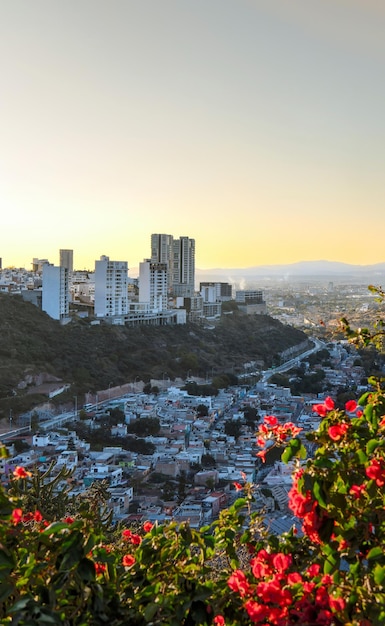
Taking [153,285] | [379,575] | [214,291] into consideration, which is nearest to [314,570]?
[379,575]

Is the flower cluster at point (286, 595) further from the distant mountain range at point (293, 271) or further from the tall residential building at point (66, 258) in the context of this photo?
the distant mountain range at point (293, 271)

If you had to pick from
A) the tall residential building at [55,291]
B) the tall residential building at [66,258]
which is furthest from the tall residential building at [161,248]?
the tall residential building at [55,291]

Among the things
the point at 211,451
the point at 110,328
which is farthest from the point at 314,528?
the point at 110,328

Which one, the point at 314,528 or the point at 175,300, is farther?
the point at 175,300

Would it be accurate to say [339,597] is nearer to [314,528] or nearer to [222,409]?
[314,528]

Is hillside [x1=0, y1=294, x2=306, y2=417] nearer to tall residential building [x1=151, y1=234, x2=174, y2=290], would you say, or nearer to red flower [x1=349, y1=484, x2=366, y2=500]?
tall residential building [x1=151, y1=234, x2=174, y2=290]

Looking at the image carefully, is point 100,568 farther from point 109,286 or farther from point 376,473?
point 109,286
